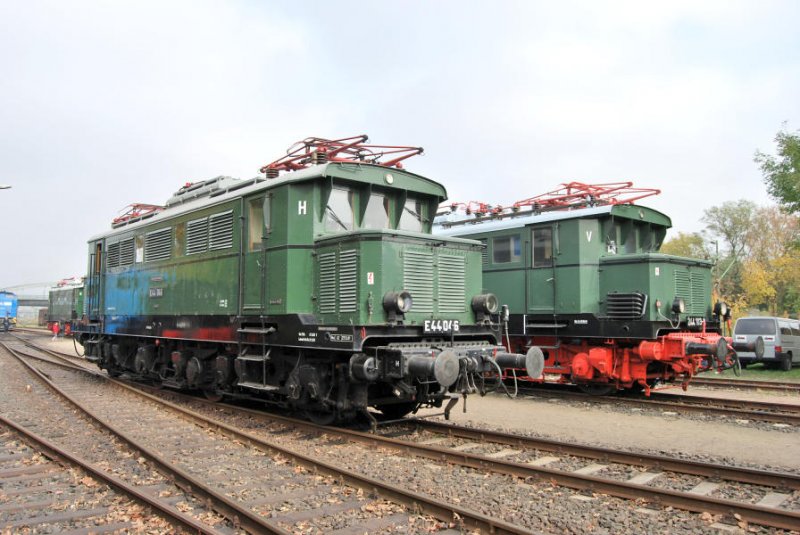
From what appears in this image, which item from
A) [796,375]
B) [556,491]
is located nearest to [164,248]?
[556,491]

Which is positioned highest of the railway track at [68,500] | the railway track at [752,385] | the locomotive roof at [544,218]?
the locomotive roof at [544,218]

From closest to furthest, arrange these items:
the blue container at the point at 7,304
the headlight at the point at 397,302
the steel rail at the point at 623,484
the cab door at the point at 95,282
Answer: the steel rail at the point at 623,484 < the headlight at the point at 397,302 < the cab door at the point at 95,282 < the blue container at the point at 7,304

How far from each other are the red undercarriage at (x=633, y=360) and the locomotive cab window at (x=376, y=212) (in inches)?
199

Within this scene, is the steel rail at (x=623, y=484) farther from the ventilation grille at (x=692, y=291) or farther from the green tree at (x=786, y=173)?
the green tree at (x=786, y=173)

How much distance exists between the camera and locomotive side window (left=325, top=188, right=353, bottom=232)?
9.02 metres

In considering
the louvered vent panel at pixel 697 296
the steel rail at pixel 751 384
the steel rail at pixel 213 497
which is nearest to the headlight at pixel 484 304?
the steel rail at pixel 213 497

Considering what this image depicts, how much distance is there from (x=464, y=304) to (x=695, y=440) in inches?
149

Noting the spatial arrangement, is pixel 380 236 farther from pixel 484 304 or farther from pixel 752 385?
pixel 752 385

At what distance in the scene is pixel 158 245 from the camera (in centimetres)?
1299

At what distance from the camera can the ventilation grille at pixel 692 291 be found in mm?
12883

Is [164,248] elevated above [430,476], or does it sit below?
above

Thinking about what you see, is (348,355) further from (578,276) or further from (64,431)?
(578,276)

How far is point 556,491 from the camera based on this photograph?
A: 618 cm

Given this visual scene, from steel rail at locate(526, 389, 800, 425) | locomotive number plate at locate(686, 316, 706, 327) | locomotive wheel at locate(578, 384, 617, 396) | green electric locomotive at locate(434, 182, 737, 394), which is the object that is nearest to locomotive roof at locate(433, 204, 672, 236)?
green electric locomotive at locate(434, 182, 737, 394)
